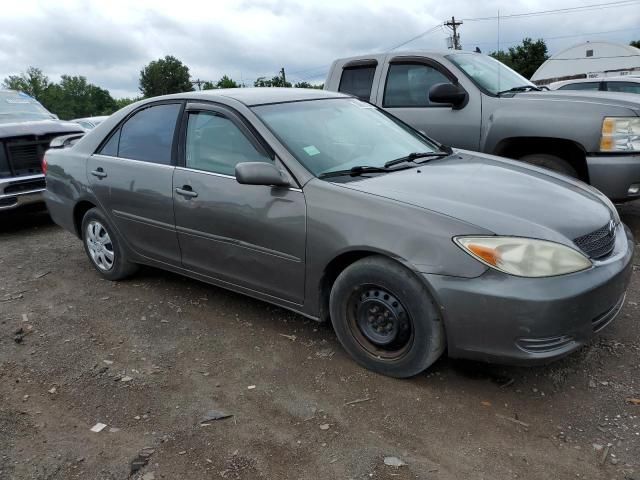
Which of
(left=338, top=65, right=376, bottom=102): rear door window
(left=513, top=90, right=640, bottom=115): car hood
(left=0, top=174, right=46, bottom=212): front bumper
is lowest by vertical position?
(left=0, top=174, right=46, bottom=212): front bumper

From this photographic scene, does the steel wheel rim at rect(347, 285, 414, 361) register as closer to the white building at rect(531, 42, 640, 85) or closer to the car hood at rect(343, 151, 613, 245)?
the car hood at rect(343, 151, 613, 245)

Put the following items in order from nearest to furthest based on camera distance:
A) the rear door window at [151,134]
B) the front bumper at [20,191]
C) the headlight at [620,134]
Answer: the rear door window at [151,134]
the headlight at [620,134]
the front bumper at [20,191]

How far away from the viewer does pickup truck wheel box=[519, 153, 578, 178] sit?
525cm

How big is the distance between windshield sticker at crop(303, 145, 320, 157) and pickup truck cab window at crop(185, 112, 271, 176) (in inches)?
9.7

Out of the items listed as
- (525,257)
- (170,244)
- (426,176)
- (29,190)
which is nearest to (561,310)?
(525,257)

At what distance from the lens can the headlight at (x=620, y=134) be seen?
4910 mm

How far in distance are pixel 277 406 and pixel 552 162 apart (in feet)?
12.2

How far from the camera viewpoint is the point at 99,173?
459 centimetres

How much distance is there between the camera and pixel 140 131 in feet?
14.6

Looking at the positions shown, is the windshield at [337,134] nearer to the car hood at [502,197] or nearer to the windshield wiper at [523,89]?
the car hood at [502,197]

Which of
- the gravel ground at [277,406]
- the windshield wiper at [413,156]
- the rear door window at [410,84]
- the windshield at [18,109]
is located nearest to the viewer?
the gravel ground at [277,406]

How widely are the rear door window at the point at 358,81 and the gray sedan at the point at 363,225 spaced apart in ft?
6.75

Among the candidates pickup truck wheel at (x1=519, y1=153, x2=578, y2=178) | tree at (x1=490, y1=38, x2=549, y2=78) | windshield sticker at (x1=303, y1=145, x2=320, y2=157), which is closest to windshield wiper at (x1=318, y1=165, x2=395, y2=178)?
windshield sticker at (x1=303, y1=145, x2=320, y2=157)

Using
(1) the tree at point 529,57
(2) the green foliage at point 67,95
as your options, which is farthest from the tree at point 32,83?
(1) the tree at point 529,57
